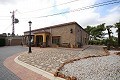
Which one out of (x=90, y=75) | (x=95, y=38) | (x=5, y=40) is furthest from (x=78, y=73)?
(x=95, y=38)

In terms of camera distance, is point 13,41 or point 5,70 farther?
point 13,41

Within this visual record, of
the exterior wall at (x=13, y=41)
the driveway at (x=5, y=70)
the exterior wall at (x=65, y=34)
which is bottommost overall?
the driveway at (x=5, y=70)

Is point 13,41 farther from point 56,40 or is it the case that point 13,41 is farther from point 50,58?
point 50,58

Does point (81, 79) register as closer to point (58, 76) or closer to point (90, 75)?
point (90, 75)

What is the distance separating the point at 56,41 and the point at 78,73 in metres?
18.2

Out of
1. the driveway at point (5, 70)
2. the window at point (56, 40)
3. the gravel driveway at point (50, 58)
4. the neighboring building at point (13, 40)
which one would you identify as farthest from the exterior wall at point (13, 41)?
the gravel driveway at point (50, 58)

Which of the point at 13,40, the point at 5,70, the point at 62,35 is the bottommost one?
the point at 5,70

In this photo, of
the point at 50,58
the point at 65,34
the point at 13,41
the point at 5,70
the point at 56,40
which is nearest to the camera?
the point at 5,70

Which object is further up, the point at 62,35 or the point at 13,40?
the point at 62,35

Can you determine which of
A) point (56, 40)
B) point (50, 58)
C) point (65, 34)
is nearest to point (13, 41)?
point (56, 40)

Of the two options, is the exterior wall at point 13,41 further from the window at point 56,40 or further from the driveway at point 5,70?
the driveway at point 5,70

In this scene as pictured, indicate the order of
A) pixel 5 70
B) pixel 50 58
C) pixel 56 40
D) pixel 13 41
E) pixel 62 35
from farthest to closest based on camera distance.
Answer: pixel 13 41 < pixel 56 40 < pixel 62 35 < pixel 50 58 < pixel 5 70

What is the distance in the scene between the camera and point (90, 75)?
279 inches

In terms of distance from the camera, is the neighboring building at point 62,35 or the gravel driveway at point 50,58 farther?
the neighboring building at point 62,35
